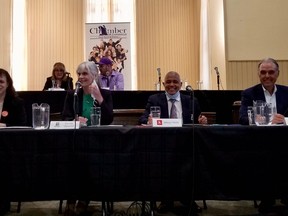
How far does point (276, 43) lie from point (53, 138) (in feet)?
14.7

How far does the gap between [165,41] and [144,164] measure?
20.3 ft

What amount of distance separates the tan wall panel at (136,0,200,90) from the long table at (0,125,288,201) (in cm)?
589

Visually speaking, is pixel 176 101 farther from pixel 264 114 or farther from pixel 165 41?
pixel 165 41

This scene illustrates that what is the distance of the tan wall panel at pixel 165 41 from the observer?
7742mm

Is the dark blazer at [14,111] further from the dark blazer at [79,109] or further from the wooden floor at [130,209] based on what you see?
the wooden floor at [130,209]

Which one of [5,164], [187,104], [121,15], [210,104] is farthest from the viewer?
[121,15]

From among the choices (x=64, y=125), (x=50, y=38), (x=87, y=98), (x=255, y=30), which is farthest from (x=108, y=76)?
(x=50, y=38)

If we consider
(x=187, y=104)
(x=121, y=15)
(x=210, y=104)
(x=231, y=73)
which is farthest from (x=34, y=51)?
(x=187, y=104)

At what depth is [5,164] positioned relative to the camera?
1849 millimetres

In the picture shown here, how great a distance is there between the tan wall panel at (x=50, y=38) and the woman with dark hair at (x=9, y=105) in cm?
472

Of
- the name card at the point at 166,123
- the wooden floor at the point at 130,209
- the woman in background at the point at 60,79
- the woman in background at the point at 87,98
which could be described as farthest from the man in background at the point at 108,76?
the name card at the point at 166,123

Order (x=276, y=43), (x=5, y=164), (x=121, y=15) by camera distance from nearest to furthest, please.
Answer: (x=5, y=164)
(x=276, y=43)
(x=121, y=15)

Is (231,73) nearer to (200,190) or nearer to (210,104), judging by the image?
(210,104)

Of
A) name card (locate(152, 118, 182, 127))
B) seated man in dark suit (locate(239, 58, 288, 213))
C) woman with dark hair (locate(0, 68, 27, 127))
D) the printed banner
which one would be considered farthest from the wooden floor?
the printed banner
